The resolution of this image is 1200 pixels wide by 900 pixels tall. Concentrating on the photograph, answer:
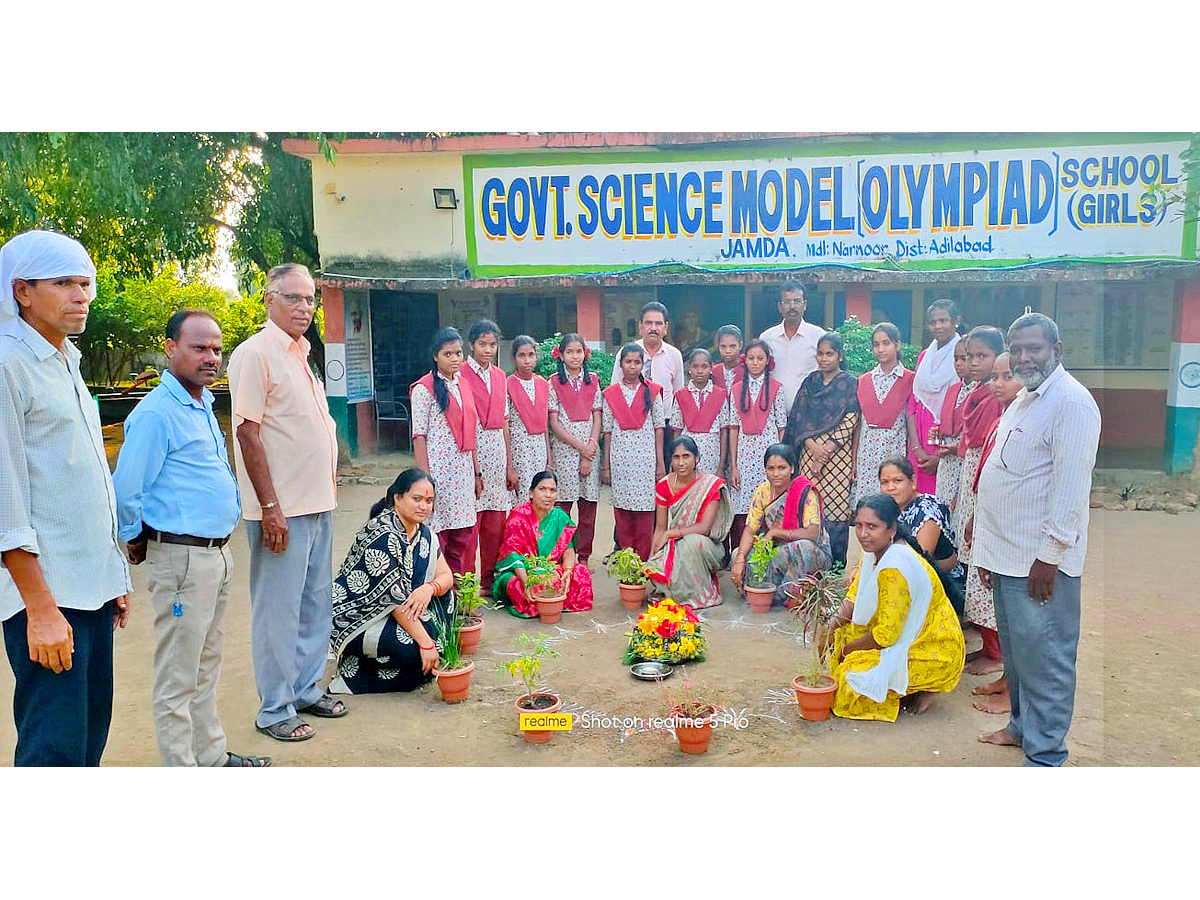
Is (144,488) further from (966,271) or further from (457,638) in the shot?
(966,271)

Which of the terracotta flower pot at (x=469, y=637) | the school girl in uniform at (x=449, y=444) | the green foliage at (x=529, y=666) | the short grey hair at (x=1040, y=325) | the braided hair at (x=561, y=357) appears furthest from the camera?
the braided hair at (x=561, y=357)

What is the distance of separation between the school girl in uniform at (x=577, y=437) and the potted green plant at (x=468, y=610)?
95 cm

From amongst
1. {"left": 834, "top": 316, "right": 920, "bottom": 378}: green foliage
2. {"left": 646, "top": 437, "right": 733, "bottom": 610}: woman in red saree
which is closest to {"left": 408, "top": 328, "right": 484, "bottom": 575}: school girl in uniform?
{"left": 646, "top": 437, "right": 733, "bottom": 610}: woman in red saree

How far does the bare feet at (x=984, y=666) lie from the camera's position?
4.38 m

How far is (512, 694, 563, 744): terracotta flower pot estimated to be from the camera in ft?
12.2

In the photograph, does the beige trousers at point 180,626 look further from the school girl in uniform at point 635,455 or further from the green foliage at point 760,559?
the green foliage at point 760,559

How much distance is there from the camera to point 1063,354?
12.1 feet

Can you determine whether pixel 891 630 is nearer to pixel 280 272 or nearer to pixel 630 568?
pixel 630 568

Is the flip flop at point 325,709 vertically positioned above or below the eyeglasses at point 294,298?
below

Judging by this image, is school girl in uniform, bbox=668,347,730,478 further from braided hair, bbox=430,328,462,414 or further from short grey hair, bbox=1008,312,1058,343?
short grey hair, bbox=1008,312,1058,343

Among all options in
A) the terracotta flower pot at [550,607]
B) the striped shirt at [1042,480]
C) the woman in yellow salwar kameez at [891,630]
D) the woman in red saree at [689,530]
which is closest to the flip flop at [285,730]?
the terracotta flower pot at [550,607]

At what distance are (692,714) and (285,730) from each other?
5.57 feet

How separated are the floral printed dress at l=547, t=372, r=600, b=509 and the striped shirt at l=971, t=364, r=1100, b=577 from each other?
2.33 meters

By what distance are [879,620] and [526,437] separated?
225cm
